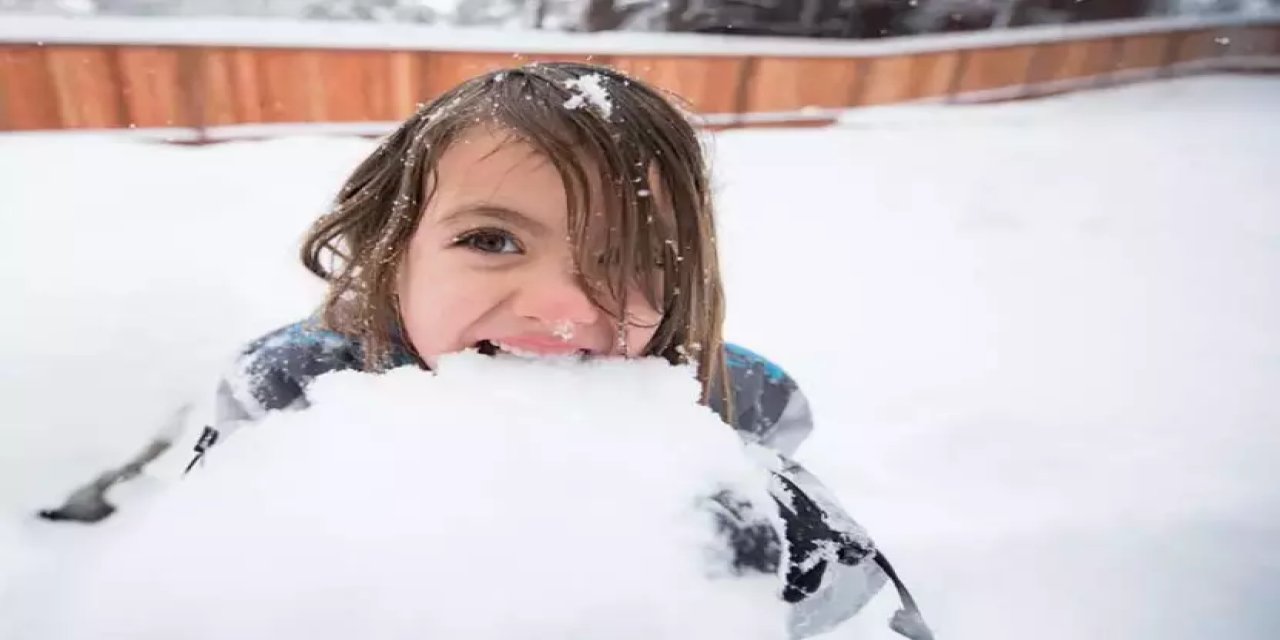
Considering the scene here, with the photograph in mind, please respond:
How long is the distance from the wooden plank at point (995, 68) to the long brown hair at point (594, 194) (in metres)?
0.73

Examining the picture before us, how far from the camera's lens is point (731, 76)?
966 millimetres

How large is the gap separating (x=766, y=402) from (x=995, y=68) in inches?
27.3

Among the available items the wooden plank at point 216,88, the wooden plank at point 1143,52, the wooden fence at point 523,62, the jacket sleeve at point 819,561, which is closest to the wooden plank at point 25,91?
the wooden fence at point 523,62

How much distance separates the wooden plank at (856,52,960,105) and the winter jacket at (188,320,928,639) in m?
0.52

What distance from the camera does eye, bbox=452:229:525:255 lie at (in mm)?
440

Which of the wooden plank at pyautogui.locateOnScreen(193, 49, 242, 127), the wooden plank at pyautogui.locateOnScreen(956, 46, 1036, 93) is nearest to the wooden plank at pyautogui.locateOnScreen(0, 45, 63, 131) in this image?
the wooden plank at pyautogui.locateOnScreen(193, 49, 242, 127)

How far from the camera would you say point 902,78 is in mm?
1079

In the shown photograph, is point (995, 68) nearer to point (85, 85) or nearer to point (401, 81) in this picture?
point (401, 81)

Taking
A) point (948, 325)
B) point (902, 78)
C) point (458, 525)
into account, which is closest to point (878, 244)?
point (948, 325)

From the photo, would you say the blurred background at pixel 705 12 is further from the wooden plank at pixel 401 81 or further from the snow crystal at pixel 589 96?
the snow crystal at pixel 589 96

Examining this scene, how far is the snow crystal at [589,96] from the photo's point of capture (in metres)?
0.45

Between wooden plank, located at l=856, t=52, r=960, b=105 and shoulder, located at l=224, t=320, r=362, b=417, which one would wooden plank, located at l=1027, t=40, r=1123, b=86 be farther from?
shoulder, located at l=224, t=320, r=362, b=417


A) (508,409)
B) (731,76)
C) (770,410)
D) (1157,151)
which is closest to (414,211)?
(508,409)

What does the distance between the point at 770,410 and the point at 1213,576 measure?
13.2 inches
